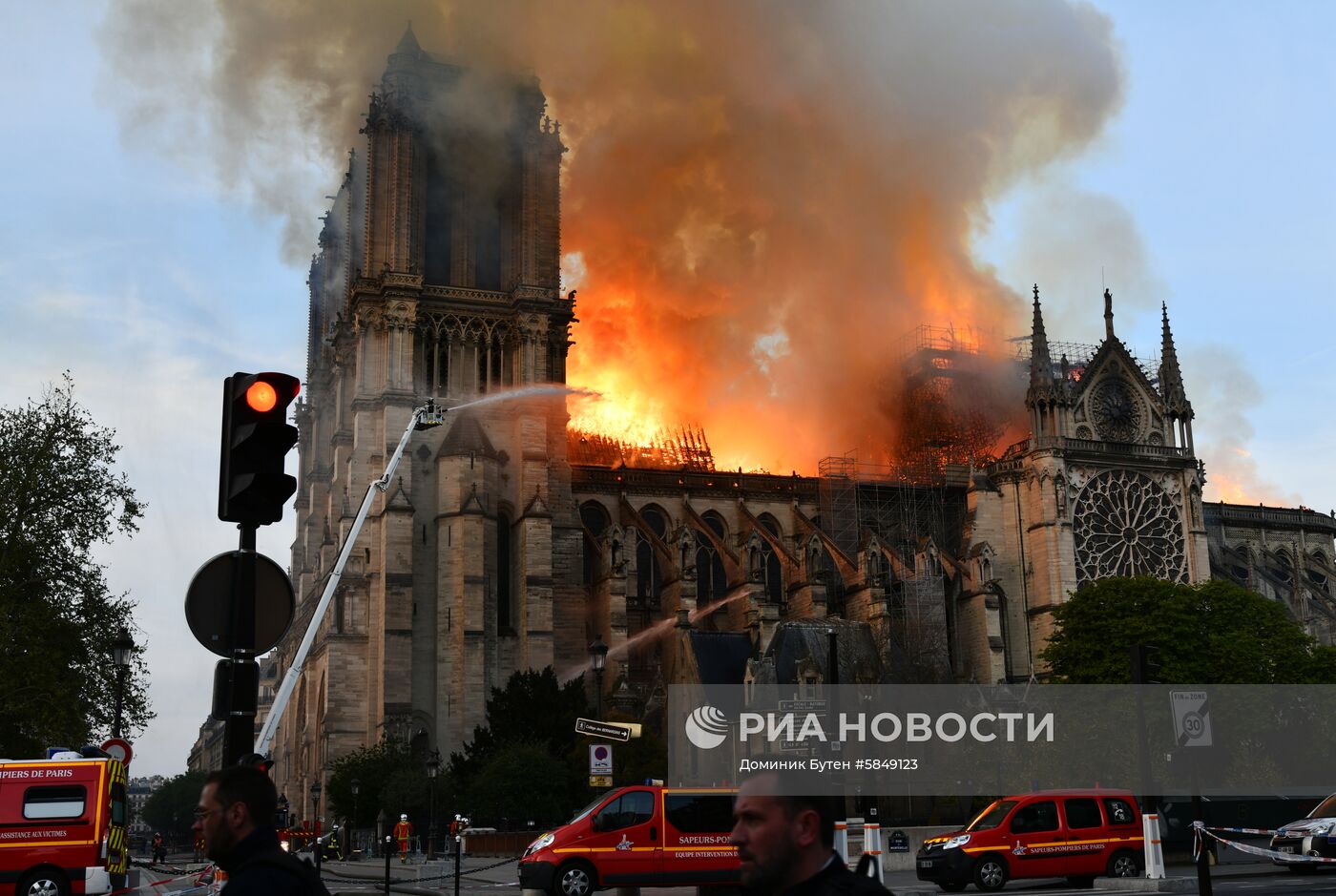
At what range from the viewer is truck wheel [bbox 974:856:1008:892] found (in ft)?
76.6

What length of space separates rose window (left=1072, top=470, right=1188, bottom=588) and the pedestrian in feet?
209

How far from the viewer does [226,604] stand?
7996 millimetres

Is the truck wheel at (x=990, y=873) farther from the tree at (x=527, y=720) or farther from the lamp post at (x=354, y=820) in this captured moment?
the lamp post at (x=354, y=820)

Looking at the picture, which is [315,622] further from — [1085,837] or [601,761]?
[1085,837]

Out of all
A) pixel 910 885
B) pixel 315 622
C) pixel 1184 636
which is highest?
pixel 1184 636

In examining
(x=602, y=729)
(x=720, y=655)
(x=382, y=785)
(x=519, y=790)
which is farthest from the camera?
(x=720, y=655)

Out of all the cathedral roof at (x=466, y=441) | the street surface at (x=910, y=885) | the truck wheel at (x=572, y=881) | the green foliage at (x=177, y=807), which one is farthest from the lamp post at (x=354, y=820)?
the green foliage at (x=177, y=807)

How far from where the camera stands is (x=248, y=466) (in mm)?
7594

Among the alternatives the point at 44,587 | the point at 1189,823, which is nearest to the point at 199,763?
the point at 44,587

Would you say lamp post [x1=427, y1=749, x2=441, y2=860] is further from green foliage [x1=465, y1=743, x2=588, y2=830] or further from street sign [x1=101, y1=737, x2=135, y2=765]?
street sign [x1=101, y1=737, x2=135, y2=765]

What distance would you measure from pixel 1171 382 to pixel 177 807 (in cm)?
9591

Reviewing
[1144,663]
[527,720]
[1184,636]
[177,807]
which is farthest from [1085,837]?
[177,807]

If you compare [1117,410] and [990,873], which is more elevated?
[1117,410]

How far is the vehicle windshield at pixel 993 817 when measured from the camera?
23.8 meters
